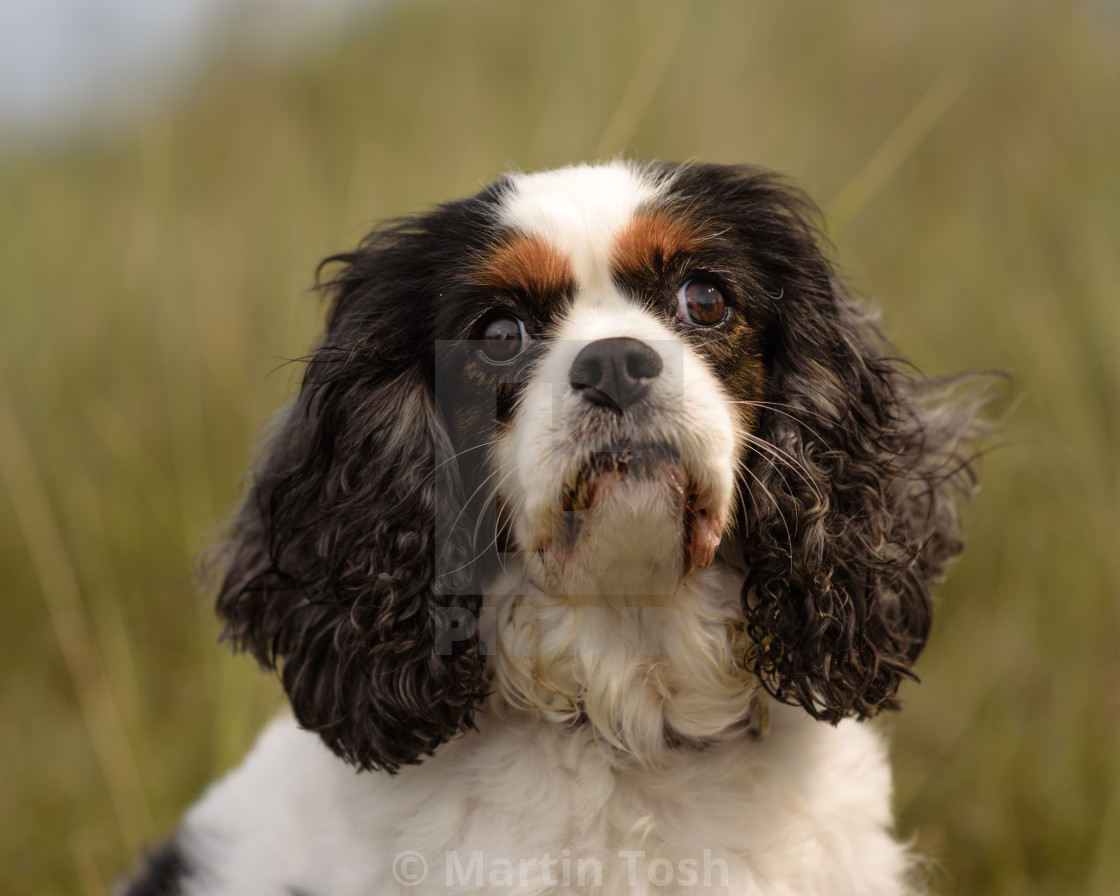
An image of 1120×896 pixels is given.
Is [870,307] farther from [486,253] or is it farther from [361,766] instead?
[361,766]

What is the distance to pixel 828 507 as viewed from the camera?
2.47m

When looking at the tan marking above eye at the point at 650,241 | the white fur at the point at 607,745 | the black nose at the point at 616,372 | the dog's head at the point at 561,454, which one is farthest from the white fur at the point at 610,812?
the tan marking above eye at the point at 650,241

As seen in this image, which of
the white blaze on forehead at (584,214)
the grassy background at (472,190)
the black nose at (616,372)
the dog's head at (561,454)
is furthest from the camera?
the grassy background at (472,190)

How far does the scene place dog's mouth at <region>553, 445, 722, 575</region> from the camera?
2.18 meters

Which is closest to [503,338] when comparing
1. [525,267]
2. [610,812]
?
[525,267]

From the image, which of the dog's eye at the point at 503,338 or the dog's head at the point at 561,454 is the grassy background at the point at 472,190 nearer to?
the dog's head at the point at 561,454

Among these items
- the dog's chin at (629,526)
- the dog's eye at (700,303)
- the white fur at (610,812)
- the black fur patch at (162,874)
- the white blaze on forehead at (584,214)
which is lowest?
the black fur patch at (162,874)

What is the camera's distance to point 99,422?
17.1ft

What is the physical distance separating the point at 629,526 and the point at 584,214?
2.31 ft

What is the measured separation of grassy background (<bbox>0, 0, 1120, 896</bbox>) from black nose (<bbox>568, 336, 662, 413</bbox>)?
1386 millimetres

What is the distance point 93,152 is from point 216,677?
14.0 ft

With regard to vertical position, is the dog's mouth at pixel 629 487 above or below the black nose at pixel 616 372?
below

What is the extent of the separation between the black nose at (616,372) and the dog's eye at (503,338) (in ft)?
0.86

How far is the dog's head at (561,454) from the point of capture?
7.38 ft
